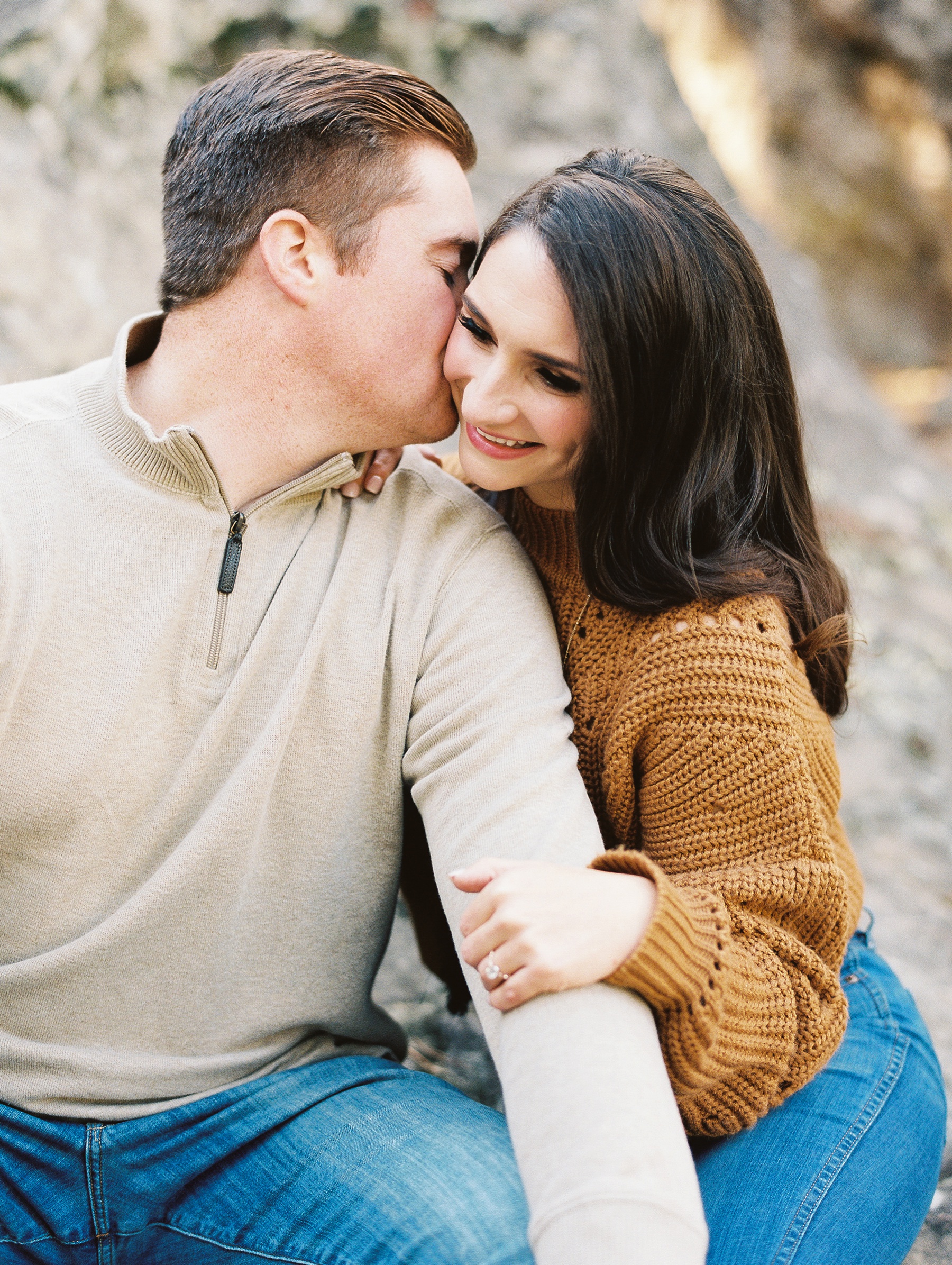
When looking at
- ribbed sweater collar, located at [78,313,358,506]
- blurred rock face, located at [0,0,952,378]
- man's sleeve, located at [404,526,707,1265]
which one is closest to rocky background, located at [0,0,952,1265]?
blurred rock face, located at [0,0,952,378]

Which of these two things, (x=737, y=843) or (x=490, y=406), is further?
(x=490, y=406)

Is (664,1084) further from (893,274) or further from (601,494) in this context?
(893,274)

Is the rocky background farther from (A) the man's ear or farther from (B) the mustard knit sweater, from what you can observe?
(A) the man's ear

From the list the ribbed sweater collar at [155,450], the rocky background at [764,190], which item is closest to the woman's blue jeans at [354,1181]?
the rocky background at [764,190]

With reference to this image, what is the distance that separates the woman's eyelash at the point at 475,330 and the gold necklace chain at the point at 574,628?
459mm

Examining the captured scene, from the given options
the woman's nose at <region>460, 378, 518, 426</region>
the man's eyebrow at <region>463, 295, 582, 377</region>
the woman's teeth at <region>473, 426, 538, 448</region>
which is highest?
the man's eyebrow at <region>463, 295, 582, 377</region>

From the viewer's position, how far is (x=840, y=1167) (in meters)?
1.69

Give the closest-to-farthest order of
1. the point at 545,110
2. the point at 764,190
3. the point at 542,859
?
1. the point at 542,859
2. the point at 545,110
3. the point at 764,190

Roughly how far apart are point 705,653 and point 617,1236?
2.64 ft

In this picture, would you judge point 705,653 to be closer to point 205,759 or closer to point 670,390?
point 670,390

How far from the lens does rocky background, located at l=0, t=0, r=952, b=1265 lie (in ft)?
10.7

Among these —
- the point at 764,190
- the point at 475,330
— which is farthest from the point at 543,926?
the point at 764,190

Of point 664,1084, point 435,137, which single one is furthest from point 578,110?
point 664,1084

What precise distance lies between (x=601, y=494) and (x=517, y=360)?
250mm
